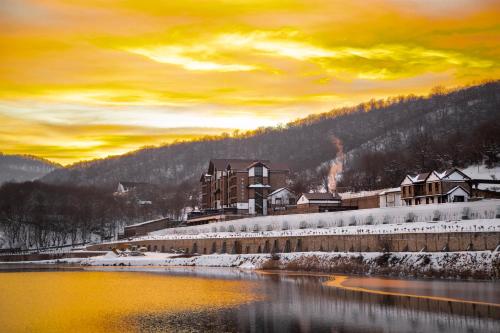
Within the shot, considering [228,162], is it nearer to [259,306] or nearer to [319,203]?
[319,203]

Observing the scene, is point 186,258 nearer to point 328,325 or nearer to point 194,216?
point 194,216

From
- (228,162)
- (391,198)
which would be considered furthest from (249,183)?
(391,198)

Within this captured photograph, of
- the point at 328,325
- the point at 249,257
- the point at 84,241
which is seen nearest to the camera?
the point at 328,325

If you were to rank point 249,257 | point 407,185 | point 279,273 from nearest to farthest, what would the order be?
point 279,273, point 249,257, point 407,185

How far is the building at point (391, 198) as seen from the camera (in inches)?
4274

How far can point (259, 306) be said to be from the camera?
153ft

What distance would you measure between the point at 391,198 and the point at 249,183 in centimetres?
3836

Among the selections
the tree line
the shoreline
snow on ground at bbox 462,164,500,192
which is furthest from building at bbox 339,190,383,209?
the tree line

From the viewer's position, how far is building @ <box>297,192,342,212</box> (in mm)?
117188

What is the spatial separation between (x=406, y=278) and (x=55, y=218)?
411ft

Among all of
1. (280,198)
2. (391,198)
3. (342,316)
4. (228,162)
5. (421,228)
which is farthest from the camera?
(228,162)

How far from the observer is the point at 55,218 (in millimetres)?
171500

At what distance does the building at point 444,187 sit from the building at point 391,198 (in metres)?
7.40

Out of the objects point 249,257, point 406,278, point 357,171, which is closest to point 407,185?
point 249,257
